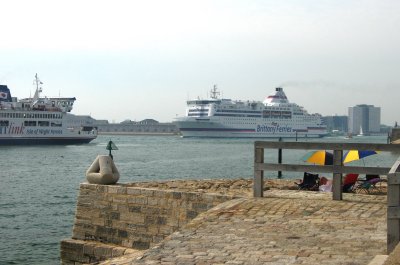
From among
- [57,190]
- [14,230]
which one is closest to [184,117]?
[57,190]

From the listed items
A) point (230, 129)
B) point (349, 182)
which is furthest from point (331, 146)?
point (230, 129)

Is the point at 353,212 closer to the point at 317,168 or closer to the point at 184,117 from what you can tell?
the point at 317,168

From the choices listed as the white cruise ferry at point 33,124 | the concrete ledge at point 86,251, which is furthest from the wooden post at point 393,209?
the white cruise ferry at point 33,124

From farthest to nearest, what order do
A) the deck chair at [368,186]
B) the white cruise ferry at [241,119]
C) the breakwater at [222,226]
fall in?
the white cruise ferry at [241,119] → the deck chair at [368,186] → the breakwater at [222,226]

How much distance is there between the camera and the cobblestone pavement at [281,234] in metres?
6.61

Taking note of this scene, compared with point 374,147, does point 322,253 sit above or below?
below

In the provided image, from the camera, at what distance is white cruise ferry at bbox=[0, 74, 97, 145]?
89.7 meters

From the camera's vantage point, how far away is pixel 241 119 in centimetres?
13425

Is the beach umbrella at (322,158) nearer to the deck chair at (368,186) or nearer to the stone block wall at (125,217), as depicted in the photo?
the deck chair at (368,186)

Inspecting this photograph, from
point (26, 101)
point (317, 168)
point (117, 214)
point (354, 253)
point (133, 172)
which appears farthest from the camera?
point (26, 101)

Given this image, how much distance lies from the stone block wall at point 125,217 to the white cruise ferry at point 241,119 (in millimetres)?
119003

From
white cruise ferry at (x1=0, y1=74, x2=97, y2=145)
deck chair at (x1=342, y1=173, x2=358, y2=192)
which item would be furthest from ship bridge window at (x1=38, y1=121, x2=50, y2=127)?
deck chair at (x1=342, y1=173, x2=358, y2=192)

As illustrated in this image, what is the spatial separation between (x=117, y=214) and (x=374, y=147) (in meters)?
4.76

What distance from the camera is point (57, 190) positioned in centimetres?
3080
